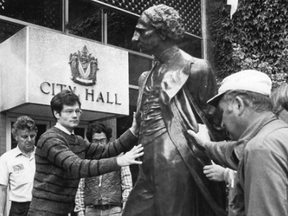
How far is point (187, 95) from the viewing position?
12.0 ft

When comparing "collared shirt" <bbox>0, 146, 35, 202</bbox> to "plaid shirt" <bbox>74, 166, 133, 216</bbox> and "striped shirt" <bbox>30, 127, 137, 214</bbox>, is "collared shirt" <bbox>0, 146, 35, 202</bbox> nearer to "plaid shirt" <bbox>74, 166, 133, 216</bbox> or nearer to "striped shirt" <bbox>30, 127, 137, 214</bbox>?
"plaid shirt" <bbox>74, 166, 133, 216</bbox>

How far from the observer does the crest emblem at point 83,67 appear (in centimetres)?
961

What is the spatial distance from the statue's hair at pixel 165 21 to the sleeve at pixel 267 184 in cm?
176

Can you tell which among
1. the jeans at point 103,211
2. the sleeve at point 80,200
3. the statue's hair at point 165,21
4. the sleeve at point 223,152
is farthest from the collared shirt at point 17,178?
the sleeve at point 223,152

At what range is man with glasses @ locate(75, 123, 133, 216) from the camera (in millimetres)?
5992

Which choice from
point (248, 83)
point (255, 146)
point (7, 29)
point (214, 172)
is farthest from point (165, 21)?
point (7, 29)

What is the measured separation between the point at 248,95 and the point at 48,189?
2.27 m

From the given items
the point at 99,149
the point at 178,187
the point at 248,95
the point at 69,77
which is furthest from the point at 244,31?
the point at 248,95

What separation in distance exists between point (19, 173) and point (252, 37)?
9.13 meters

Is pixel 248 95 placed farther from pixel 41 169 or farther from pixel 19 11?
pixel 19 11

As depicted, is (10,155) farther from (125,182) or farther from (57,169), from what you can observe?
(57,169)

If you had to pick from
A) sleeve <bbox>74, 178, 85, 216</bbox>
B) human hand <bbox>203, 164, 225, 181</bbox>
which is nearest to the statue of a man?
human hand <bbox>203, 164, 225, 181</bbox>

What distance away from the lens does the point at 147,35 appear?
Result: 3730 mm

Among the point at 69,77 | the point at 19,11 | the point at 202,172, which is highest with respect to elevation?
the point at 19,11
